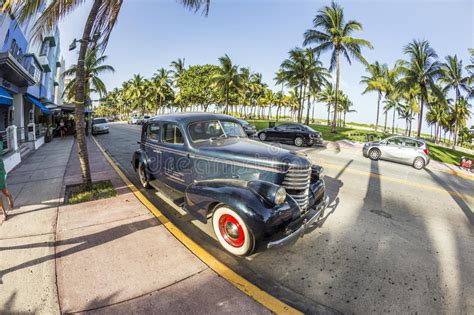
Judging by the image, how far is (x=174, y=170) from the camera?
197 inches

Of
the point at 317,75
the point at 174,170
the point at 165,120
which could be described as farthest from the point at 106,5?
the point at 317,75

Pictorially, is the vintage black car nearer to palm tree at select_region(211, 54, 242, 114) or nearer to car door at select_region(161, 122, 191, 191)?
car door at select_region(161, 122, 191, 191)

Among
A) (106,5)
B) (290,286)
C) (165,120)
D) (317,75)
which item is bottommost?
(290,286)

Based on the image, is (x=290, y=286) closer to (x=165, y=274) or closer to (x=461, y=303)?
(x=165, y=274)

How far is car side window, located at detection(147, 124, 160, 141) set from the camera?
5.58 m

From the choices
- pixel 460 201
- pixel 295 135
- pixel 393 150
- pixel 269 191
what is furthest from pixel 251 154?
pixel 295 135

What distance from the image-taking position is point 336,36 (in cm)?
2436

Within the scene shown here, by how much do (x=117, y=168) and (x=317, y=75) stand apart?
103 feet

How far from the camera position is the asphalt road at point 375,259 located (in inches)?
109

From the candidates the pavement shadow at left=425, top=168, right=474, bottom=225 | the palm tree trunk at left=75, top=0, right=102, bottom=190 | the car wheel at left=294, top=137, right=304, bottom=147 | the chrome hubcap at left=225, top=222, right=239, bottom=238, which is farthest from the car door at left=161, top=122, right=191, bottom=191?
the car wheel at left=294, top=137, right=304, bottom=147

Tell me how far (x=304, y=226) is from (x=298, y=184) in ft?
2.17

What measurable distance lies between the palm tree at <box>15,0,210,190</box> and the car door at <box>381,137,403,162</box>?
10978mm

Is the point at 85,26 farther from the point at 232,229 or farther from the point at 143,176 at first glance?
the point at 232,229

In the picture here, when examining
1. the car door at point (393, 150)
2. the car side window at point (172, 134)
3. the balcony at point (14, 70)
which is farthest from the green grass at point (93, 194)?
the car door at point (393, 150)
